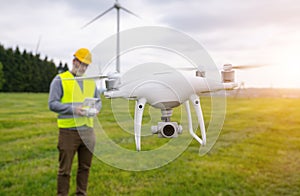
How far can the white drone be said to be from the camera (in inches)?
36.6

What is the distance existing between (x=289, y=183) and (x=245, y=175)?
2.30 ft

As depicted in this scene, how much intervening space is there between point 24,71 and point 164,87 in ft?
115

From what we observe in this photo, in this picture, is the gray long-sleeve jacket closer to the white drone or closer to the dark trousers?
the dark trousers

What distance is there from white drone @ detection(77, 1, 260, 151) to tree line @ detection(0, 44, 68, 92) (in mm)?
28902

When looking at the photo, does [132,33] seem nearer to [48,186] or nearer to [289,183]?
[48,186]

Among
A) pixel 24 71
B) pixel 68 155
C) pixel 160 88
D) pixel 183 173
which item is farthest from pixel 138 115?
pixel 24 71

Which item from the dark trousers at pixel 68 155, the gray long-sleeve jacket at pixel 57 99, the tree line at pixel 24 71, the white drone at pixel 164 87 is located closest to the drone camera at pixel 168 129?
the white drone at pixel 164 87

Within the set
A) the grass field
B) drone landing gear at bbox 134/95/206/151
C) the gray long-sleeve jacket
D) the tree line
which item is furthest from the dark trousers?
the tree line

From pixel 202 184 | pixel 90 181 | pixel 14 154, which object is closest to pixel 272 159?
pixel 202 184

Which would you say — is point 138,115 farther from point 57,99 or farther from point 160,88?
point 57,99

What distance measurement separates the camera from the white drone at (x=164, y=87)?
930mm

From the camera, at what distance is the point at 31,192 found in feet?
14.3

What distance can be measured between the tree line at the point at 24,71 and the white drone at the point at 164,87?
2890cm

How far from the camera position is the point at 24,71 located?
33.1 meters
